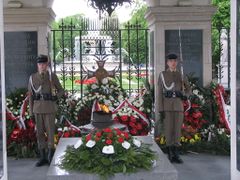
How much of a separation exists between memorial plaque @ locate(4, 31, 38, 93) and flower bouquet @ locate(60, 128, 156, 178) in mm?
4323

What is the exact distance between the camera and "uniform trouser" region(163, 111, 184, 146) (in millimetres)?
8047

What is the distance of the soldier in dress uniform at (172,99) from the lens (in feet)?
26.1

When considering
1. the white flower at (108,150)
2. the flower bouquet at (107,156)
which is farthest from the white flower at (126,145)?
the white flower at (108,150)

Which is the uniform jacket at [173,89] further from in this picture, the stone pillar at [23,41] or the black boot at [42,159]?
the stone pillar at [23,41]

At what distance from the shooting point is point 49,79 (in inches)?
311

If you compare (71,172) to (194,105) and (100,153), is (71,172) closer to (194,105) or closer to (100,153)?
(100,153)

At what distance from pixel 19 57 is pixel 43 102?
193 cm

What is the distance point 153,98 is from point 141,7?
714 inches

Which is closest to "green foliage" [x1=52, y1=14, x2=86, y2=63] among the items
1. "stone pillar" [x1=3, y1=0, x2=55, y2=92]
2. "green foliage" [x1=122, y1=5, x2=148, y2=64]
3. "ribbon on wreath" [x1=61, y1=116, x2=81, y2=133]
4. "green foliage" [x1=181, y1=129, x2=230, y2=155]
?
"stone pillar" [x1=3, y1=0, x2=55, y2=92]

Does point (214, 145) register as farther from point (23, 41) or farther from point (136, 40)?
point (136, 40)

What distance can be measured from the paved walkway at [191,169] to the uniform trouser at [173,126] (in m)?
0.39

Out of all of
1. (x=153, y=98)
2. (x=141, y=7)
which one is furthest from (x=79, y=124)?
(x=141, y=7)

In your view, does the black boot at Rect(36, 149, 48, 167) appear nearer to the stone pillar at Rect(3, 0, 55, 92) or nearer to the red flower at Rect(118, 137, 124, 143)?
the stone pillar at Rect(3, 0, 55, 92)

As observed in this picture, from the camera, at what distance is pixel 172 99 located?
7.95 metres
